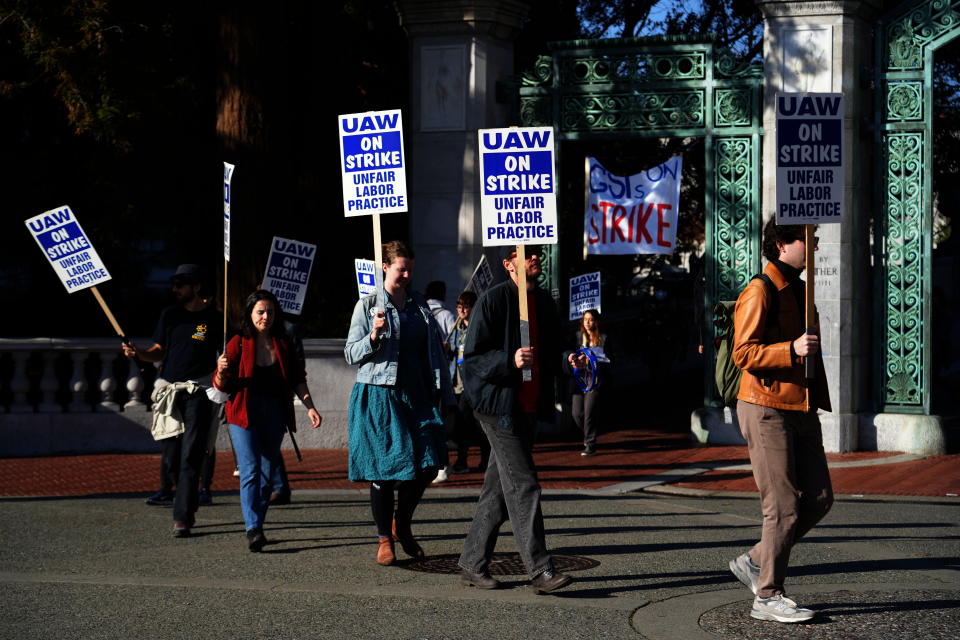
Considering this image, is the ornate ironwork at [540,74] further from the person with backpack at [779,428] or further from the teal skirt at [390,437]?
the person with backpack at [779,428]

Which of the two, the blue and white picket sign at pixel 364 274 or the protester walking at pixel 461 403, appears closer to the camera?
the protester walking at pixel 461 403

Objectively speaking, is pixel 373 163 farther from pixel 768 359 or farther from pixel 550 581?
pixel 768 359

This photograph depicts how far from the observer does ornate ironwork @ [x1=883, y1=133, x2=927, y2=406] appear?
1398 cm

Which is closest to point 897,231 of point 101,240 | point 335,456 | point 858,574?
point 335,456

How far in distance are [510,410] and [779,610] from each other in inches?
66.9

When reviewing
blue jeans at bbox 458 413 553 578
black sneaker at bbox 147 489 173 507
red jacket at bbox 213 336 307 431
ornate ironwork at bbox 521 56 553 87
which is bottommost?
black sneaker at bbox 147 489 173 507

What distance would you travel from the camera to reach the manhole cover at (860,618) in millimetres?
6336

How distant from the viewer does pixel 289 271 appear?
13.2 metres

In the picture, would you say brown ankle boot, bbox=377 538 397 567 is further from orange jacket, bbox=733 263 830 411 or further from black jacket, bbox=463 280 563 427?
orange jacket, bbox=733 263 830 411

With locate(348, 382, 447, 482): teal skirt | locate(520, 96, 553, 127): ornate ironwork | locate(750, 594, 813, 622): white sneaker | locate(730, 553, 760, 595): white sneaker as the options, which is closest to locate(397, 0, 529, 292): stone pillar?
locate(520, 96, 553, 127): ornate ironwork

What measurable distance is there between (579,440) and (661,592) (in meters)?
8.36

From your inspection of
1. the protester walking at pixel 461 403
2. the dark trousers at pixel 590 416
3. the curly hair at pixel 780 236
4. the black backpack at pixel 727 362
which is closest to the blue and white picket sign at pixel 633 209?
the dark trousers at pixel 590 416

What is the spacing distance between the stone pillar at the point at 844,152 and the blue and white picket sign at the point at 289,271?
15.3ft

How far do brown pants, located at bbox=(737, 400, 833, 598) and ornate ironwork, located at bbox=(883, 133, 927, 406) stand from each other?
25.7ft
